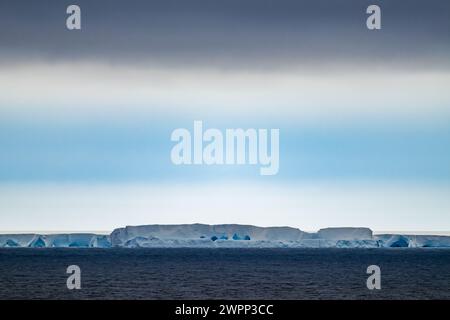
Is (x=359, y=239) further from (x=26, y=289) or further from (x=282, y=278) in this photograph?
(x=26, y=289)

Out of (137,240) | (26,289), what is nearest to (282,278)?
(26,289)

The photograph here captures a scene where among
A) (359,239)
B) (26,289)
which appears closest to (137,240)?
(359,239)
